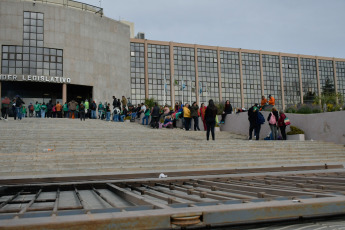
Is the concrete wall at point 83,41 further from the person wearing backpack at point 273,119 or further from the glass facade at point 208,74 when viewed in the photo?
the person wearing backpack at point 273,119

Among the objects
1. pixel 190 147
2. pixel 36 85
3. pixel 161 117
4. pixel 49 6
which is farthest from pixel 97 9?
pixel 190 147

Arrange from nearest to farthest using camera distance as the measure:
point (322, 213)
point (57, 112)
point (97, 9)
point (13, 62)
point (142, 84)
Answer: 1. point (322, 213)
2. point (57, 112)
3. point (13, 62)
4. point (97, 9)
5. point (142, 84)

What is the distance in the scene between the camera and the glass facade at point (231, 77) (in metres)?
67.0

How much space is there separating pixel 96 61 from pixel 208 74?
86.6 feet

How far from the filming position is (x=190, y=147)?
14016mm

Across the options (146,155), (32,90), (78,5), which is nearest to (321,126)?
(146,155)

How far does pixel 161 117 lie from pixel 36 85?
2432cm

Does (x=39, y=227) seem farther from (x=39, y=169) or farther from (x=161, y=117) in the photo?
(x=161, y=117)

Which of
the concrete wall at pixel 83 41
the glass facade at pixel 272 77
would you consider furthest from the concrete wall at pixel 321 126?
the glass facade at pixel 272 77

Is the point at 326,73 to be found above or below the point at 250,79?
Answer: above

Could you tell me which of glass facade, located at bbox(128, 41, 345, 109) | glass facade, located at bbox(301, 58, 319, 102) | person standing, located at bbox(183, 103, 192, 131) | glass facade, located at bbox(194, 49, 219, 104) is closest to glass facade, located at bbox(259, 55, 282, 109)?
glass facade, located at bbox(128, 41, 345, 109)

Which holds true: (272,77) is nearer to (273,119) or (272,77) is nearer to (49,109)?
(49,109)

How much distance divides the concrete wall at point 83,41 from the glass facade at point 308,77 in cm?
4181

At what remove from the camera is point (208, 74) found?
217 ft
